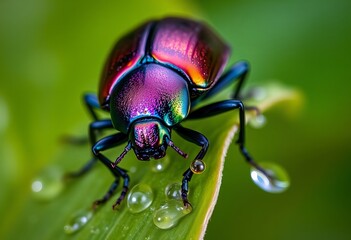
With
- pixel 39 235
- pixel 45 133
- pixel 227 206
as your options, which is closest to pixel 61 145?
pixel 45 133

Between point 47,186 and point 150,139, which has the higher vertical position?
point 150,139

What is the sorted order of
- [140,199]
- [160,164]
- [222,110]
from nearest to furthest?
[140,199]
[160,164]
[222,110]

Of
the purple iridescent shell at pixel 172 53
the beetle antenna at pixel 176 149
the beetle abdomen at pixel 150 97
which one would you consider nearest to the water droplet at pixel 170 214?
the beetle antenna at pixel 176 149

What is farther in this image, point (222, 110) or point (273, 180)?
point (273, 180)

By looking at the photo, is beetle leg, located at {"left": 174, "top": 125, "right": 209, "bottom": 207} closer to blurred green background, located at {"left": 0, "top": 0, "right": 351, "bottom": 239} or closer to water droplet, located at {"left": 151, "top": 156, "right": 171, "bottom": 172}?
water droplet, located at {"left": 151, "top": 156, "right": 171, "bottom": 172}

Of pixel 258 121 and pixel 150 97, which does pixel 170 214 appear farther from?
pixel 258 121

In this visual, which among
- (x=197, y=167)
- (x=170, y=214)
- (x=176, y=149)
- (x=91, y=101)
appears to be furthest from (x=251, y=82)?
(x=170, y=214)

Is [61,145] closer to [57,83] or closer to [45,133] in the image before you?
[45,133]
